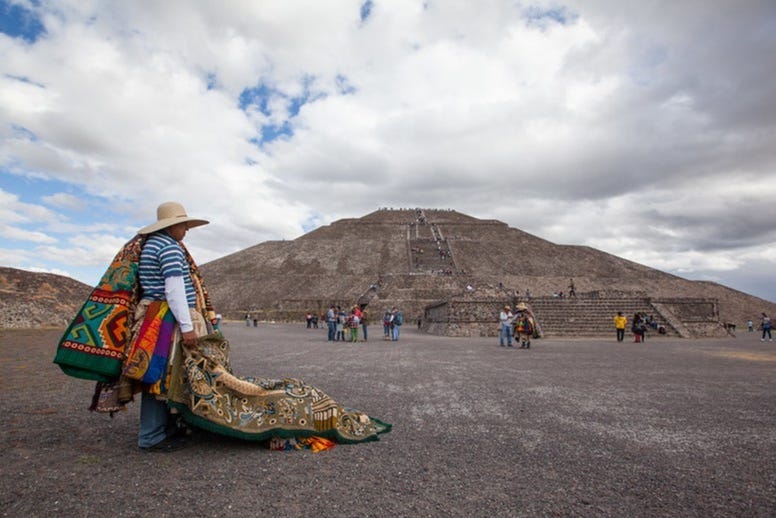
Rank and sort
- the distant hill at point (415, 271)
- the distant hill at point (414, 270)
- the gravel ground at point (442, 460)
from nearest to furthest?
1. the gravel ground at point (442, 460)
2. the distant hill at point (415, 271)
3. the distant hill at point (414, 270)

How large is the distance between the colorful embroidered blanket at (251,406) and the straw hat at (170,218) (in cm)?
96

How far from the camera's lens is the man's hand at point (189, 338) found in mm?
3441

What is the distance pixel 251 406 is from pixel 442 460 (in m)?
1.53

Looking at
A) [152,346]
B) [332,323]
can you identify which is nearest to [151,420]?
[152,346]

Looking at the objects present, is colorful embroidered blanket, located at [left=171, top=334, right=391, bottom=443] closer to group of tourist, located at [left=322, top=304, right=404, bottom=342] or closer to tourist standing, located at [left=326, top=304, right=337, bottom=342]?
group of tourist, located at [left=322, top=304, right=404, bottom=342]

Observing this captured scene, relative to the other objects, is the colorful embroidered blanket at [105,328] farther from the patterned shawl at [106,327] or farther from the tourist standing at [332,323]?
the tourist standing at [332,323]

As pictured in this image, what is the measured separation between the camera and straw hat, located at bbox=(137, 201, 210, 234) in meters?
3.65

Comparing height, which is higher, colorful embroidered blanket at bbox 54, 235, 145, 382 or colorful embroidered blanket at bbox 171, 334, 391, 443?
colorful embroidered blanket at bbox 54, 235, 145, 382

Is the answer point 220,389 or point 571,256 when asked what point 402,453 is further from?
point 571,256

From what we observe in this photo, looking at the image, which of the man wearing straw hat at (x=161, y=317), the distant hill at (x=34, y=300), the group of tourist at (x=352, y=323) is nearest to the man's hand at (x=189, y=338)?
the man wearing straw hat at (x=161, y=317)

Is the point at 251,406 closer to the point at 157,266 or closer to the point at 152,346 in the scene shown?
the point at 152,346

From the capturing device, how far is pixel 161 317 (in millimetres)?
3469

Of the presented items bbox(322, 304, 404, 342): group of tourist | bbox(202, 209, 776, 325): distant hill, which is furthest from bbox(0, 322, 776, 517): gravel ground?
bbox(202, 209, 776, 325): distant hill

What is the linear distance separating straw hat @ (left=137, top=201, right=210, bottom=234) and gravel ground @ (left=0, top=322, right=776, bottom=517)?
174 cm
